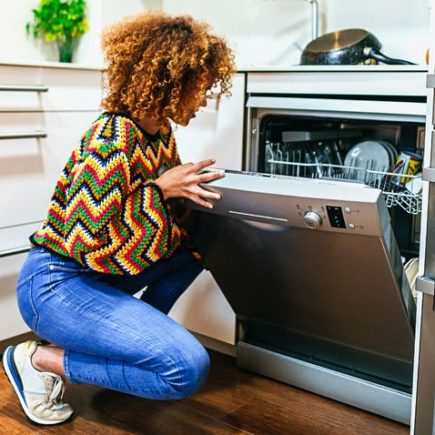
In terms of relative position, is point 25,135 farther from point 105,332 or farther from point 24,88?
point 105,332

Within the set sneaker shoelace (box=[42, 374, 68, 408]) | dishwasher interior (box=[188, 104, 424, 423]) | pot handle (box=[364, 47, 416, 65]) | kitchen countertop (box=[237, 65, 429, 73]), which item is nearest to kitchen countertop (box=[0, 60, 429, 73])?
kitchen countertop (box=[237, 65, 429, 73])

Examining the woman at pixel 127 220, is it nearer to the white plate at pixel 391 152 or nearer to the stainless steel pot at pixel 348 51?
the stainless steel pot at pixel 348 51

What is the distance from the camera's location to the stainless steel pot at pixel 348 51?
174cm

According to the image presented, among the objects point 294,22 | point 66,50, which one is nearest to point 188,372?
point 294,22

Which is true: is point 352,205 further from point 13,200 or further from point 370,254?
point 13,200

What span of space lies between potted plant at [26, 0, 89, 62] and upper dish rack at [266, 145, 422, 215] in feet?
3.38

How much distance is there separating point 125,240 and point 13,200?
59cm

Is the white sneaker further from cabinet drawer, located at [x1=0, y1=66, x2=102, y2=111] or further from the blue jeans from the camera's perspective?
cabinet drawer, located at [x1=0, y1=66, x2=102, y2=111]

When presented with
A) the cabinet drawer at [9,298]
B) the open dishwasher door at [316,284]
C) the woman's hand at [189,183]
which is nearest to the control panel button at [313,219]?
the open dishwasher door at [316,284]

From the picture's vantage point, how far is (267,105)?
5.51ft

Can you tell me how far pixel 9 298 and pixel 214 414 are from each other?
2.22ft

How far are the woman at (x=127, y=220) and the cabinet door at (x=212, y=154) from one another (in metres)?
0.24

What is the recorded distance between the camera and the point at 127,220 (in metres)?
1.44

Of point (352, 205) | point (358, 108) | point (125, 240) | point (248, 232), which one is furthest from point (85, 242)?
point (358, 108)
